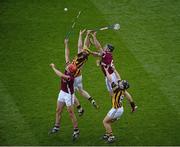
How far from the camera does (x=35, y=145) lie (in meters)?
14.1

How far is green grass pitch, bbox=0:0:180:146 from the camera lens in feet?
48.9

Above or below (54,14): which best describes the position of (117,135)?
below

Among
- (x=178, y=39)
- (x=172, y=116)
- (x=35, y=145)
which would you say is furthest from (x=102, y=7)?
(x=35, y=145)

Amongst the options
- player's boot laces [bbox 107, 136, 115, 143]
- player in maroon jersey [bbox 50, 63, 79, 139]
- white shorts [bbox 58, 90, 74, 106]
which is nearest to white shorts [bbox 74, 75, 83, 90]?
player in maroon jersey [bbox 50, 63, 79, 139]

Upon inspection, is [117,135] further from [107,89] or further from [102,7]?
[102,7]

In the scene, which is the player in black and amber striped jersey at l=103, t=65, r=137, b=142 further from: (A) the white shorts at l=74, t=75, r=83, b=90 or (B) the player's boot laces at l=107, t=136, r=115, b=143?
(A) the white shorts at l=74, t=75, r=83, b=90

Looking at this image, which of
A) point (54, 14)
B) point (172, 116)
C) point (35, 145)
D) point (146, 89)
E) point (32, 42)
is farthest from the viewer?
point (54, 14)

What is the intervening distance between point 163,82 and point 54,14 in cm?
611

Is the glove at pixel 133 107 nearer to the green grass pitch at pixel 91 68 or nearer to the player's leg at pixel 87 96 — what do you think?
the green grass pitch at pixel 91 68

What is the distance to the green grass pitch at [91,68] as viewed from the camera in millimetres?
14914

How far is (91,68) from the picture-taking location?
18297 millimetres

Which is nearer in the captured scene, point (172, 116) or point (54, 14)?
point (172, 116)

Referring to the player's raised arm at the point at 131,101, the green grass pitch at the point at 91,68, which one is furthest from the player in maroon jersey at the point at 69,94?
the player's raised arm at the point at 131,101

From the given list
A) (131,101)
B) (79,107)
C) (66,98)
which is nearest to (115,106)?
(66,98)
